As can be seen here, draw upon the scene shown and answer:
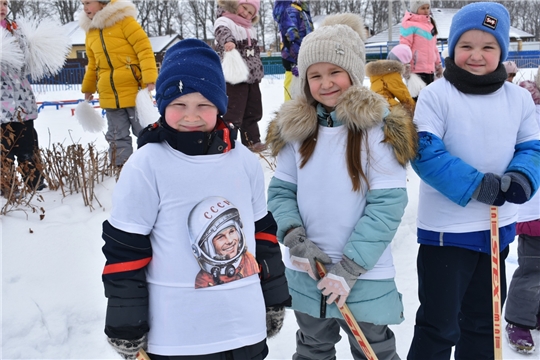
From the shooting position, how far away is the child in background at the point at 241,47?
5.06 meters

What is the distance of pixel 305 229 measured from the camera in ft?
7.23

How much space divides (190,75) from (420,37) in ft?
19.3

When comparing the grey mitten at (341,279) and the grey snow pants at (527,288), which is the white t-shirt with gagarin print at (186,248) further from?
the grey snow pants at (527,288)

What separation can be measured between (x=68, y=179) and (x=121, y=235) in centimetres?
304

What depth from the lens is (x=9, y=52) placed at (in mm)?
4176

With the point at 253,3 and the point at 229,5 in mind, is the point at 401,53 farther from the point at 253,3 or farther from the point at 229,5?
the point at 229,5

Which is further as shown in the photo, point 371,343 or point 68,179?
point 68,179

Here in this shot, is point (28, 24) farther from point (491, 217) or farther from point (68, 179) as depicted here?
point (491, 217)

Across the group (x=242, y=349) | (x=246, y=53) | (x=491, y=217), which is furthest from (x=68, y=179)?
(x=491, y=217)

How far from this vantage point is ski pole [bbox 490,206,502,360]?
7.24 ft

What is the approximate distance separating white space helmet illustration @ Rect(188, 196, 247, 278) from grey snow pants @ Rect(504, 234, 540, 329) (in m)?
2.08

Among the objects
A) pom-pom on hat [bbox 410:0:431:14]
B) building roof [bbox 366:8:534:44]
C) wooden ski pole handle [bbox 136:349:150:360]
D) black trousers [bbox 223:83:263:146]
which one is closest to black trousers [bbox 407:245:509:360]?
wooden ski pole handle [bbox 136:349:150:360]

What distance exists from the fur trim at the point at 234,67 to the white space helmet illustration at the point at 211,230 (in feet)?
10.9

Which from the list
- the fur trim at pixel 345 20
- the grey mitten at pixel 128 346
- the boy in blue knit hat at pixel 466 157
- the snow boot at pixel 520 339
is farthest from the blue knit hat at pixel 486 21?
the grey mitten at pixel 128 346
